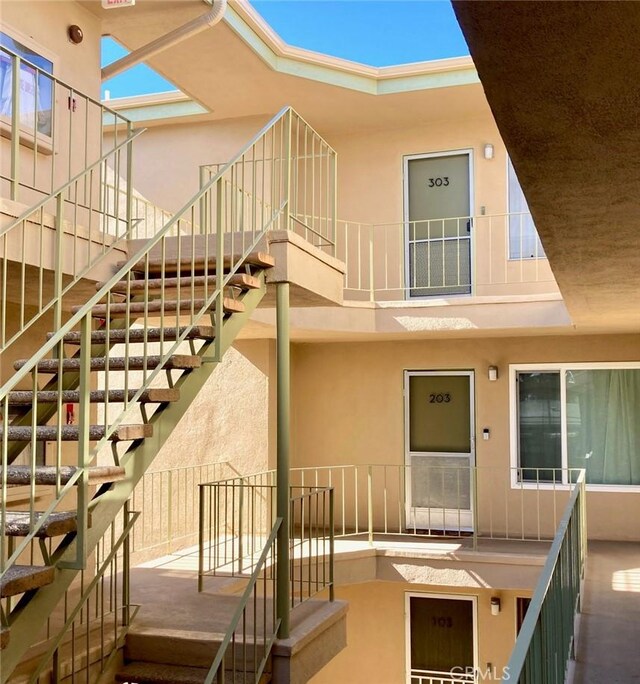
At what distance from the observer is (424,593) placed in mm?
10477

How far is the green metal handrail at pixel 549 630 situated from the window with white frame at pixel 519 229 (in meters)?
5.54

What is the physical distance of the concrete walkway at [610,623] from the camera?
4.57 metres

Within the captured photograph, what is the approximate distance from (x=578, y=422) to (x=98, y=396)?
7.59 meters

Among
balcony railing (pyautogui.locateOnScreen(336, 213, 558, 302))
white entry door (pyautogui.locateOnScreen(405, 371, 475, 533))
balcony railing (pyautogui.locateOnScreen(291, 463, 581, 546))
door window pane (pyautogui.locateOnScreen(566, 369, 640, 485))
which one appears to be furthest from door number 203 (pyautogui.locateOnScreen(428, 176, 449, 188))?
balcony railing (pyautogui.locateOnScreen(291, 463, 581, 546))

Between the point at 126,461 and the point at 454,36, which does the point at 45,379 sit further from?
the point at 454,36

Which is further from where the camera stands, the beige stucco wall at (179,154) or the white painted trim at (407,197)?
the beige stucco wall at (179,154)

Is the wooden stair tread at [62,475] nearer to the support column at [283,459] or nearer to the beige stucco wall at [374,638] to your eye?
the support column at [283,459]

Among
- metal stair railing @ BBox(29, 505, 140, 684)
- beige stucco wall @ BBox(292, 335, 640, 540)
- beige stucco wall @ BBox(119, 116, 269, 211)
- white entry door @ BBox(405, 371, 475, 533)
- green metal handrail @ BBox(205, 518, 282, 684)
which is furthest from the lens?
beige stucco wall @ BBox(119, 116, 269, 211)

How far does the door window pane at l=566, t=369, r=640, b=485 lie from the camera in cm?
1015

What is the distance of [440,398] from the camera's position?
35.8 feet

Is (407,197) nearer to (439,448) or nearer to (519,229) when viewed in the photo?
(519,229)

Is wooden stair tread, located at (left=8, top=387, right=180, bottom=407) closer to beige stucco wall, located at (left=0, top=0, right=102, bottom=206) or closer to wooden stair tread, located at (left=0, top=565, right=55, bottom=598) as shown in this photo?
wooden stair tread, located at (left=0, top=565, right=55, bottom=598)

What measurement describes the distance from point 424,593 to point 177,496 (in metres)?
3.66

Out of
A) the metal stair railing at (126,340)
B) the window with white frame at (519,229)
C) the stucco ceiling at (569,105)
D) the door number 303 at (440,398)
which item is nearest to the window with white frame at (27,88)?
the metal stair railing at (126,340)
